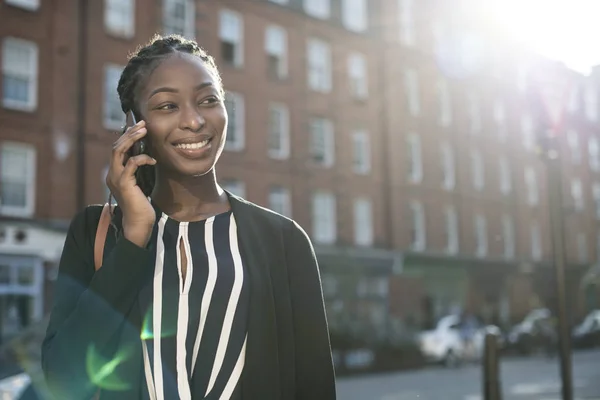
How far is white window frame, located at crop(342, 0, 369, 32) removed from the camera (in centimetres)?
3319

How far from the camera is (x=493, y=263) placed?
39219 mm

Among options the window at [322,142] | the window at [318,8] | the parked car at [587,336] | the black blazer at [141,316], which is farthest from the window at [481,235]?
the black blazer at [141,316]

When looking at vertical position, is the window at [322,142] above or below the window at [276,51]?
below

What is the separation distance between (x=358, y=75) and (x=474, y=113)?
906 centimetres

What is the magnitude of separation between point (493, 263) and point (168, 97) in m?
38.6

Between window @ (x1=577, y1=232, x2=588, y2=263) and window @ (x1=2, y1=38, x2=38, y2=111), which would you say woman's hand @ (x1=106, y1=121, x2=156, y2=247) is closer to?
window @ (x1=2, y1=38, x2=38, y2=111)

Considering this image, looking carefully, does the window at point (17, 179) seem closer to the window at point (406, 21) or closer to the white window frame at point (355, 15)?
the white window frame at point (355, 15)

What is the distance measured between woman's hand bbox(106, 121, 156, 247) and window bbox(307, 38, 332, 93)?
28921 mm

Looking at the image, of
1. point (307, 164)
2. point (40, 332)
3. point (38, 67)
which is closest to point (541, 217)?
point (307, 164)

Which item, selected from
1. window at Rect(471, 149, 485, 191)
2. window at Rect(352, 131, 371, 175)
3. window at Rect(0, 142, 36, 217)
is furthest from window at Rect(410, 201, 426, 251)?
window at Rect(0, 142, 36, 217)

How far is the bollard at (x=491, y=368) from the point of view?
609 cm

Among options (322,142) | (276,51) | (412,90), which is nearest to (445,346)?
(322,142)

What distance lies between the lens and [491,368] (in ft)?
20.2

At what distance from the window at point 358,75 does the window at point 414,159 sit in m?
3.30
